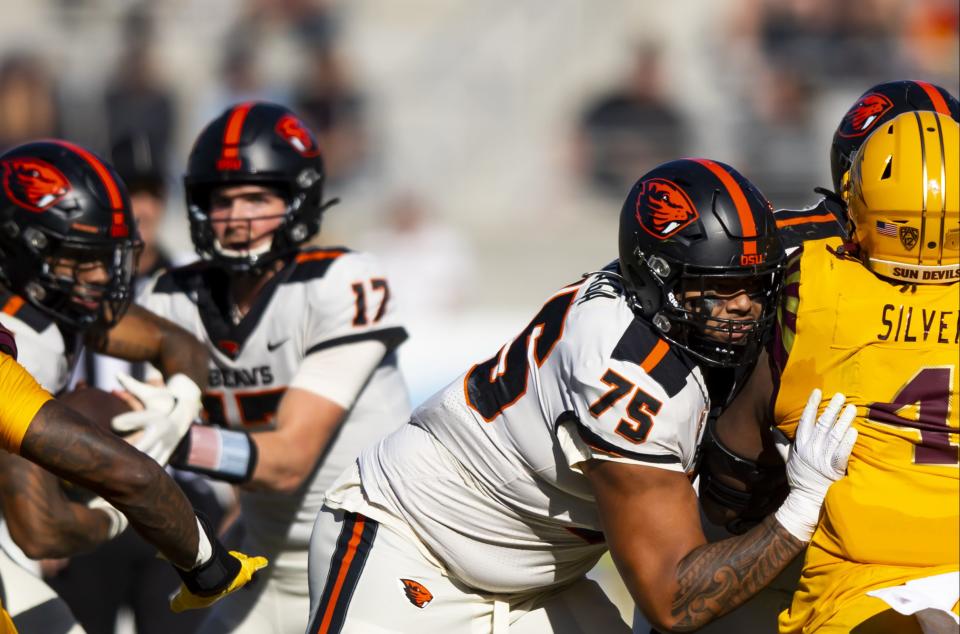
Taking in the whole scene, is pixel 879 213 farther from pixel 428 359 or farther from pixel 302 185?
pixel 428 359

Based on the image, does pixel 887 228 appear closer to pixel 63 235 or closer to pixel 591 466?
pixel 591 466

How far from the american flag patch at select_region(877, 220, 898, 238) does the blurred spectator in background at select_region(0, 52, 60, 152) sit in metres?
8.69

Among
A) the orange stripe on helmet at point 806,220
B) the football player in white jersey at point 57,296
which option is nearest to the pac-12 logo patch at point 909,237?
the orange stripe on helmet at point 806,220

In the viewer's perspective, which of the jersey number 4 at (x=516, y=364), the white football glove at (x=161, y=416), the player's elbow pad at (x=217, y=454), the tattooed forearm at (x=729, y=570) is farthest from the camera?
the player's elbow pad at (x=217, y=454)

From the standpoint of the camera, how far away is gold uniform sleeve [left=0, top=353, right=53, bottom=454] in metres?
2.99

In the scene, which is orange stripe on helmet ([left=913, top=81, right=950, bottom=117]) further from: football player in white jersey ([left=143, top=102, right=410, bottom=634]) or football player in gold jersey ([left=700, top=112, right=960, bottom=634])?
football player in white jersey ([left=143, top=102, right=410, bottom=634])

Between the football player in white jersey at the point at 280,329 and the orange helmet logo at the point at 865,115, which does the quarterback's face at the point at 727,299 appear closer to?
the orange helmet logo at the point at 865,115

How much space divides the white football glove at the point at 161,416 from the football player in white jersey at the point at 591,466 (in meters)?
0.56

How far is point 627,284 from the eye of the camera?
339cm

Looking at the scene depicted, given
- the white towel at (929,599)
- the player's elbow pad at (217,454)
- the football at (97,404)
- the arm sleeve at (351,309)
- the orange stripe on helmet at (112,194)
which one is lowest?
the player's elbow pad at (217,454)

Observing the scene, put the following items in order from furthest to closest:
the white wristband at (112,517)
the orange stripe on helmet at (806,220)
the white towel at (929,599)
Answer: the white wristband at (112,517) → the orange stripe on helmet at (806,220) → the white towel at (929,599)

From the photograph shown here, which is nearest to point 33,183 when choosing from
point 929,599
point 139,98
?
point 929,599

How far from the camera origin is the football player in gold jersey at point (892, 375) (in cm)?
296

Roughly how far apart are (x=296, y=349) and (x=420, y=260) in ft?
18.7
